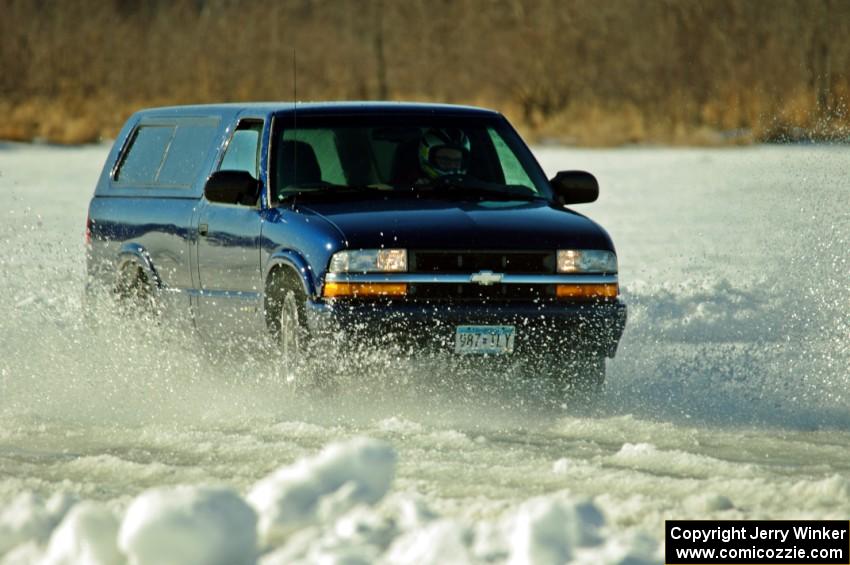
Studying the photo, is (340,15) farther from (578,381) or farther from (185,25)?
(578,381)

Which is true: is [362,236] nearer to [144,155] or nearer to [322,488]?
[144,155]

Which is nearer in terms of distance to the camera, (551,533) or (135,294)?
(551,533)

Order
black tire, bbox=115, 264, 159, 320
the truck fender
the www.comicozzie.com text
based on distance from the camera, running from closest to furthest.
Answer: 1. the www.comicozzie.com text
2. the truck fender
3. black tire, bbox=115, 264, 159, 320

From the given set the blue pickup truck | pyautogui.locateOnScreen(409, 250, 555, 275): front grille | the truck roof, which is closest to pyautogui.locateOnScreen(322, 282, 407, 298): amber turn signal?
the blue pickup truck

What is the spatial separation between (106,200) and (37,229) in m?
9.49

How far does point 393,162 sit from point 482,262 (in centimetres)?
124

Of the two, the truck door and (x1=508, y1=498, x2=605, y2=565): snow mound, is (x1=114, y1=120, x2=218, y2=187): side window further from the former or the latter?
(x1=508, y1=498, x2=605, y2=565): snow mound

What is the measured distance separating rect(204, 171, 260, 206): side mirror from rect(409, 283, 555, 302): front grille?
4.58 feet

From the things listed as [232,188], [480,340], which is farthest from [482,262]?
[232,188]

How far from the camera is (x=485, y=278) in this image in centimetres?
881

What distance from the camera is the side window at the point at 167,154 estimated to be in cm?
1062

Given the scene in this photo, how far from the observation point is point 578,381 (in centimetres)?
910

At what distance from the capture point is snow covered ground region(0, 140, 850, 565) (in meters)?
5.21

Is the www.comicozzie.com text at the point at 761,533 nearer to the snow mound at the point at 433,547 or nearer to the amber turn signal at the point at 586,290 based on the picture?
the snow mound at the point at 433,547
